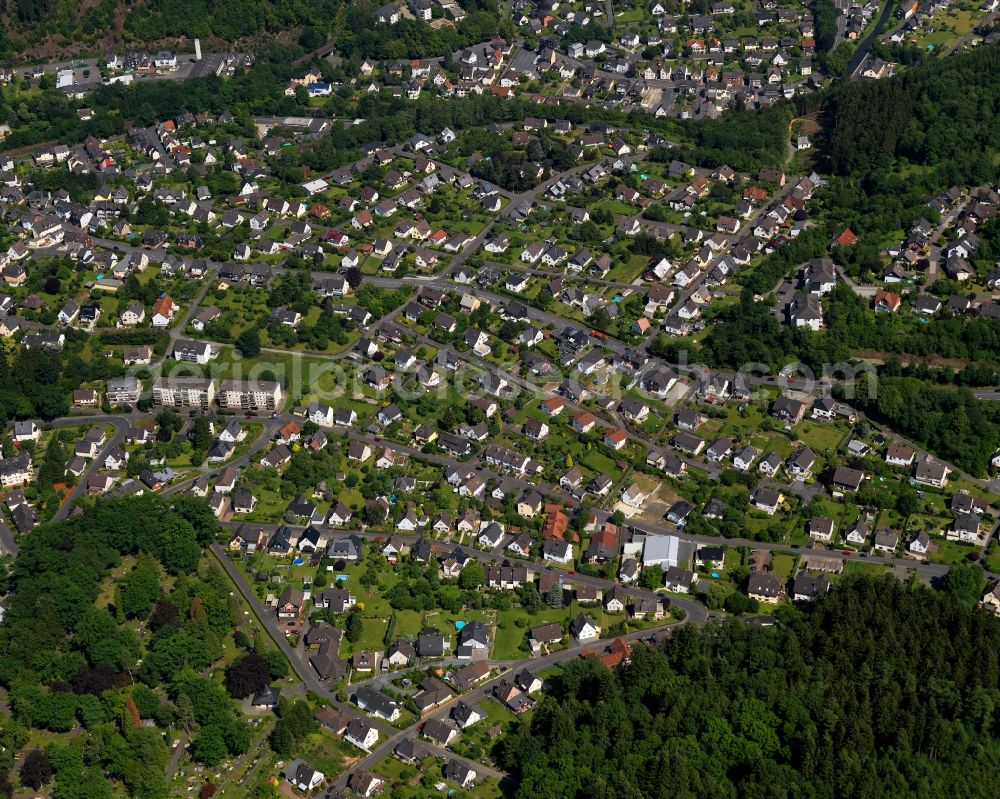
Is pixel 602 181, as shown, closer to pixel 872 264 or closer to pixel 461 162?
pixel 461 162

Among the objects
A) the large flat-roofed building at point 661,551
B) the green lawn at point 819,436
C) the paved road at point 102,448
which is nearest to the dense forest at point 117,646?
the paved road at point 102,448

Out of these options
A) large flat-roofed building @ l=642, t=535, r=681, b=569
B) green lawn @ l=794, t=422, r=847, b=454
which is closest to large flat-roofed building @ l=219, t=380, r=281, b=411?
large flat-roofed building @ l=642, t=535, r=681, b=569

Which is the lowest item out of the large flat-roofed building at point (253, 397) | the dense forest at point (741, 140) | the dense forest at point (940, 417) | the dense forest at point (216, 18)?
the dense forest at point (940, 417)

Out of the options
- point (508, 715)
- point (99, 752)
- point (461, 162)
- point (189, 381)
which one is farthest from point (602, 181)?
point (99, 752)

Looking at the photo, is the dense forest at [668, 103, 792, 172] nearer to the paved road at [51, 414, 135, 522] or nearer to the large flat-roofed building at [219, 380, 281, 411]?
the large flat-roofed building at [219, 380, 281, 411]

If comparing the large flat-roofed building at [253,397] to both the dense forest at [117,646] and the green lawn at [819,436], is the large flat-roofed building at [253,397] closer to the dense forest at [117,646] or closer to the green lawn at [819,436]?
the dense forest at [117,646]

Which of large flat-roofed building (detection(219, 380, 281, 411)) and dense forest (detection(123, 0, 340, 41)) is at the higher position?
dense forest (detection(123, 0, 340, 41))

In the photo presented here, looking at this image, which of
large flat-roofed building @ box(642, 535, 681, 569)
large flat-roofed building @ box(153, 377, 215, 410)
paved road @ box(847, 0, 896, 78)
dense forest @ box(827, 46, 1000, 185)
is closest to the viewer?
large flat-roofed building @ box(642, 535, 681, 569)

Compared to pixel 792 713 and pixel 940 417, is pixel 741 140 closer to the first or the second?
pixel 940 417
